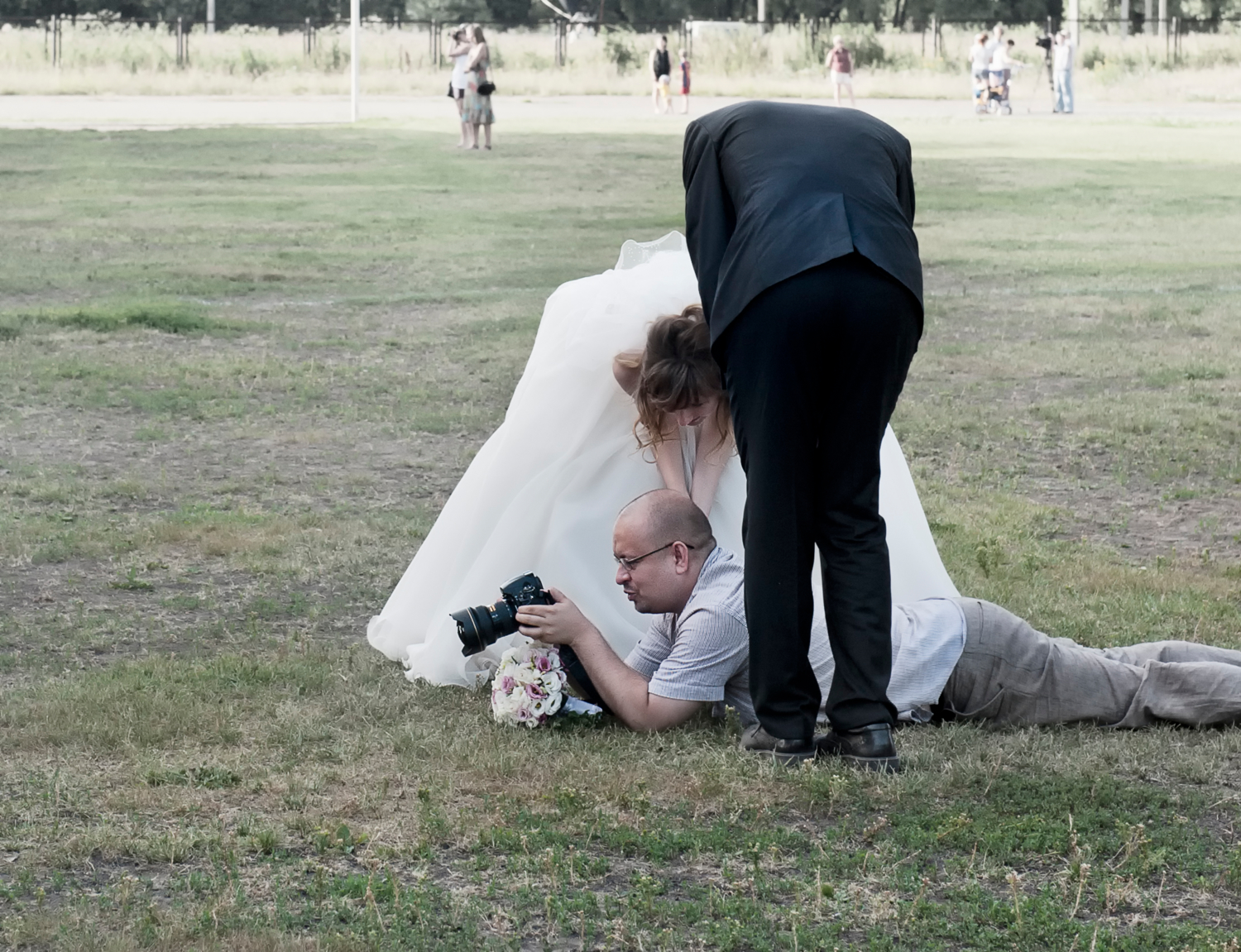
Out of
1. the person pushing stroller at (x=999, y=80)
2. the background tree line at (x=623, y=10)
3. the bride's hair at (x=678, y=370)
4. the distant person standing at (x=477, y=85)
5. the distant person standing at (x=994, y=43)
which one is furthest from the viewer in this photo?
the background tree line at (x=623, y=10)

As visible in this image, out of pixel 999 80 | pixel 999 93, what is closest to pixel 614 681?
pixel 999 80

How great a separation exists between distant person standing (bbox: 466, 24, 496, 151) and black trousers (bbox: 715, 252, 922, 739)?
66.9 ft

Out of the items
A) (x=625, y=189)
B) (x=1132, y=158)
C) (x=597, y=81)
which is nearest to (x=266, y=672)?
(x=625, y=189)

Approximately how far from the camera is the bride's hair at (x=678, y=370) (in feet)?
15.2

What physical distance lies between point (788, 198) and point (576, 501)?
1554 millimetres

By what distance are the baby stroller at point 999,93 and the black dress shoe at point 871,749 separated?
106 feet

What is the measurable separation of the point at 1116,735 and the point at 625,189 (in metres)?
16.4

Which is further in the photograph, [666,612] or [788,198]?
[666,612]

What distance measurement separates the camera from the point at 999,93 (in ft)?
114

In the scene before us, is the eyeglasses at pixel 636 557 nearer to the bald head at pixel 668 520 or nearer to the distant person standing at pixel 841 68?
the bald head at pixel 668 520

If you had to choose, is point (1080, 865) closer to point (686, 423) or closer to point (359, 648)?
point (686, 423)

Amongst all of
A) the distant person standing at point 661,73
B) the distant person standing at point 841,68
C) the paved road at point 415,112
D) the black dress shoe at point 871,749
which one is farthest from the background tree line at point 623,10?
the black dress shoe at point 871,749

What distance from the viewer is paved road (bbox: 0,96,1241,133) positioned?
30031 millimetres

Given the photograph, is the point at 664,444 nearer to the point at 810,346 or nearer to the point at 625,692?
the point at 625,692
